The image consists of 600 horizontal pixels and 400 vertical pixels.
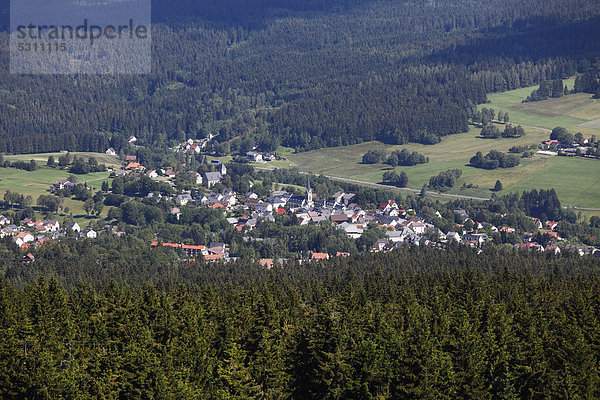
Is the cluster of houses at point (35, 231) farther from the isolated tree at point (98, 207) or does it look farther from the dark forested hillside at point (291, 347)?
the dark forested hillside at point (291, 347)

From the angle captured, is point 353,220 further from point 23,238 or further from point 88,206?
point 23,238

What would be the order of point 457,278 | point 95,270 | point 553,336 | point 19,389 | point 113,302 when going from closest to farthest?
point 19,389 → point 553,336 → point 113,302 → point 457,278 → point 95,270

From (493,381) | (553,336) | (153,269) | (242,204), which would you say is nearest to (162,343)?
(493,381)

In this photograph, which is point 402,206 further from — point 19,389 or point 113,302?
point 19,389

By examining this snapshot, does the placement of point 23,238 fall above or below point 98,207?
below

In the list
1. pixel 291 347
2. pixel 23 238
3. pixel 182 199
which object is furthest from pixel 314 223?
pixel 291 347

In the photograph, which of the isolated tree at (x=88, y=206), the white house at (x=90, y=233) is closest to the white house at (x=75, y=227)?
the white house at (x=90, y=233)

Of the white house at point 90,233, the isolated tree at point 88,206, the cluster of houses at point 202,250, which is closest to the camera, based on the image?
the cluster of houses at point 202,250
